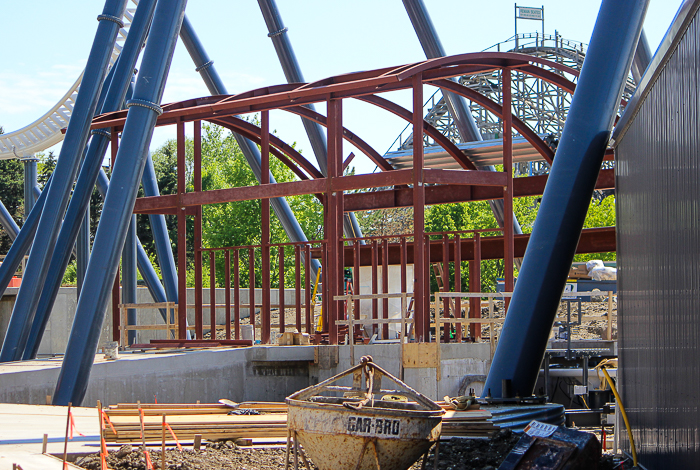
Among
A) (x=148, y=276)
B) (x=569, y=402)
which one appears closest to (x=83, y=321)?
(x=569, y=402)

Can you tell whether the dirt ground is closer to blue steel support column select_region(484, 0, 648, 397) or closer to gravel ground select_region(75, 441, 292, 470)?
gravel ground select_region(75, 441, 292, 470)

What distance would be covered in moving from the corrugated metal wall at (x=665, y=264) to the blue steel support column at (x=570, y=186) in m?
0.94

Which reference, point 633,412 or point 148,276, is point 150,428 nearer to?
point 633,412

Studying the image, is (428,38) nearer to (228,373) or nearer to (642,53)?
(642,53)

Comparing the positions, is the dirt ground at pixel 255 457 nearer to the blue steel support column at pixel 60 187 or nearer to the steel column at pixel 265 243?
the steel column at pixel 265 243

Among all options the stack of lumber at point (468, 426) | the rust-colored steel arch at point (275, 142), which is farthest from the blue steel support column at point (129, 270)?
the stack of lumber at point (468, 426)

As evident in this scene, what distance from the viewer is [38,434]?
9961 mm

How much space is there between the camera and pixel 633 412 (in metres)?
9.48

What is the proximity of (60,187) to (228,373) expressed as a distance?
5.72m

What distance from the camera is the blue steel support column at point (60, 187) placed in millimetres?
17500

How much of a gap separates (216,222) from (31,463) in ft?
120

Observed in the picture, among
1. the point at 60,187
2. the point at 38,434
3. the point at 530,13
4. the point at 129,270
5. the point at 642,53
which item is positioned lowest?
the point at 38,434

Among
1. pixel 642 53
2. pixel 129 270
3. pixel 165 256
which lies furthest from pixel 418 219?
pixel 129 270

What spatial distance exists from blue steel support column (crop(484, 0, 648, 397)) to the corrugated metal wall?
938 mm
